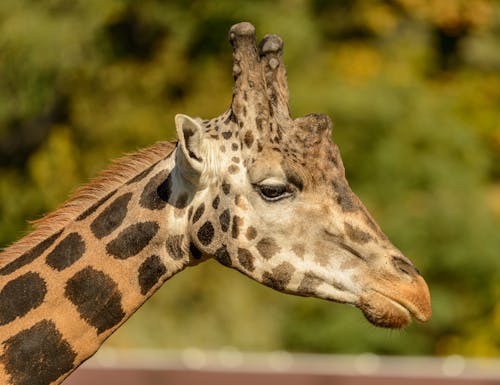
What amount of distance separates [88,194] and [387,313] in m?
1.67

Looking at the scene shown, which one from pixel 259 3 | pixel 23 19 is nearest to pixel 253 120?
pixel 23 19

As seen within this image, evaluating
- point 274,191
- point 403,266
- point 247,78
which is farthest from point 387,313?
point 247,78

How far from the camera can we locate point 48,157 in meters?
17.7

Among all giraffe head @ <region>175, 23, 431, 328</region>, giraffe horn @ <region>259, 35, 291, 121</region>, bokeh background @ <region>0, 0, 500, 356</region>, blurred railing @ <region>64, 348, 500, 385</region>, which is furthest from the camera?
bokeh background @ <region>0, 0, 500, 356</region>

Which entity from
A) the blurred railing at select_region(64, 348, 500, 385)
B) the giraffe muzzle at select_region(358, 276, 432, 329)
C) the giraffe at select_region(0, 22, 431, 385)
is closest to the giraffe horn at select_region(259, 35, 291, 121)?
the giraffe at select_region(0, 22, 431, 385)

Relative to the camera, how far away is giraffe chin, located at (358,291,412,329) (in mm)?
5926

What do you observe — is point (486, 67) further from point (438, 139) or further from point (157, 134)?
point (157, 134)

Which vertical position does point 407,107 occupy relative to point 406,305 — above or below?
below

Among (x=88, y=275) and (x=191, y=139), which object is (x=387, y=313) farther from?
(x=88, y=275)

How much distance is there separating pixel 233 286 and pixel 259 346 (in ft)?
4.16

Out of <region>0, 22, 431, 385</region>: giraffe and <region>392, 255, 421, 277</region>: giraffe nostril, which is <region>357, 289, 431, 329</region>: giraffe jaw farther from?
<region>392, 255, 421, 277</region>: giraffe nostril

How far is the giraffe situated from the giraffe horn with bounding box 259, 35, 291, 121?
85mm

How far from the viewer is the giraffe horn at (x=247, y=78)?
6.21 m

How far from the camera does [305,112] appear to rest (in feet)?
74.9
